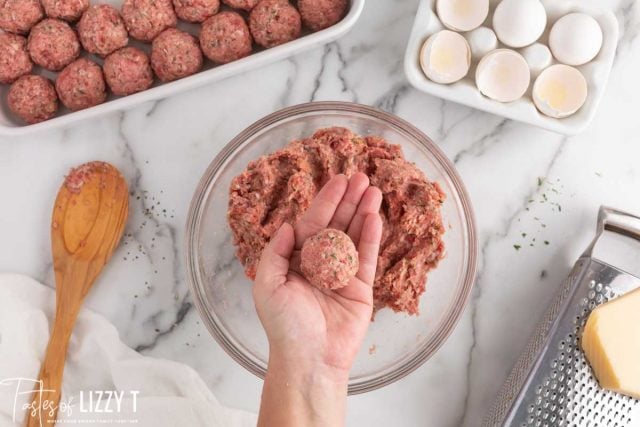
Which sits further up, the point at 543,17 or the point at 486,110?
the point at 543,17

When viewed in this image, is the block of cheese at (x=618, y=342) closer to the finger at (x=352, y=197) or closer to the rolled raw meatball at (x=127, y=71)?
the finger at (x=352, y=197)

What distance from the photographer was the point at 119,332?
88.0 inches

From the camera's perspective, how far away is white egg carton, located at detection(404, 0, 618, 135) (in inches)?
81.5

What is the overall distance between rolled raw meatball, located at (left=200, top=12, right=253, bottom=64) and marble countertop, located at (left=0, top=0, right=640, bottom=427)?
0.41 ft

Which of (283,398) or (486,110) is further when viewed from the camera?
(486,110)

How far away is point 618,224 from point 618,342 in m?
0.40

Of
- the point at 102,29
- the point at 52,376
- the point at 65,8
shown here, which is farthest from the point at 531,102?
the point at 52,376

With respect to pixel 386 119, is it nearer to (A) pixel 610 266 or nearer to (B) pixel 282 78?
(B) pixel 282 78

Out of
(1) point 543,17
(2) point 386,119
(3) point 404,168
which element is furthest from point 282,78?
(1) point 543,17

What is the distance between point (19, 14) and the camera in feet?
7.10

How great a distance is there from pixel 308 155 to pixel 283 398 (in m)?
0.73

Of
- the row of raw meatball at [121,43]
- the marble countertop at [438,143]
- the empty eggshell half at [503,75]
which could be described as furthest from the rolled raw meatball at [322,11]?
the empty eggshell half at [503,75]

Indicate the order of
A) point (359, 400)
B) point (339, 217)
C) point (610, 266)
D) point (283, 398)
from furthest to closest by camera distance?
point (359, 400), point (610, 266), point (339, 217), point (283, 398)

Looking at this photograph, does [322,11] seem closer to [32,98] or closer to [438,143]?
[438,143]
